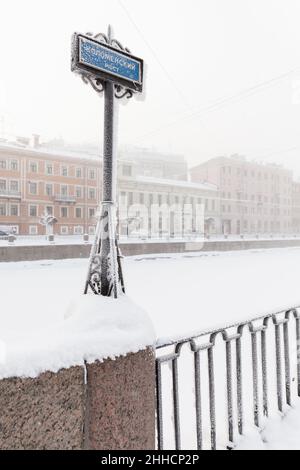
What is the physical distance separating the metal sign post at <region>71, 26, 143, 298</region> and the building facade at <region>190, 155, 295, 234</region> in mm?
59017

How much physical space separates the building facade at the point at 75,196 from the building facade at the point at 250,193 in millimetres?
9956

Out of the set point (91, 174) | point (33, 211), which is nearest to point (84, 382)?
point (33, 211)

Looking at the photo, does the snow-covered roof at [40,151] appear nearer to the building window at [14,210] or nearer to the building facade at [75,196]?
the building facade at [75,196]

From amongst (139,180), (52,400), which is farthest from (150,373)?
(139,180)

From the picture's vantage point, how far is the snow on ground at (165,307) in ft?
5.59

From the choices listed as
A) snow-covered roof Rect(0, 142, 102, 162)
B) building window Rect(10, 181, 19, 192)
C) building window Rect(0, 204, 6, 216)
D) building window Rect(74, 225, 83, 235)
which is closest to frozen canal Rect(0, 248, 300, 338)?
building window Rect(0, 204, 6, 216)

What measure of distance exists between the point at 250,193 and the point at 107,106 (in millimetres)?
70012

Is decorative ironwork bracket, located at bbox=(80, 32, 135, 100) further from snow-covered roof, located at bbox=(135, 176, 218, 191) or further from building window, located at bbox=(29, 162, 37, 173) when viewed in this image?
snow-covered roof, located at bbox=(135, 176, 218, 191)

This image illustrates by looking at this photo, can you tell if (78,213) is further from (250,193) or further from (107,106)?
(107,106)

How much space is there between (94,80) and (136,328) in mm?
1391

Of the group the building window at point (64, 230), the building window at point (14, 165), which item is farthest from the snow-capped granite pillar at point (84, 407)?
the building window at point (64, 230)

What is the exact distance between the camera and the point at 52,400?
147 centimetres

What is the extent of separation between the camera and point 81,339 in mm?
1600
